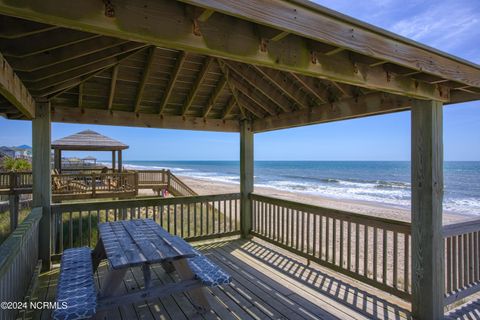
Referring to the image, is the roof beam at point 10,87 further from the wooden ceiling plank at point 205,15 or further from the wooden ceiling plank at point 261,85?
the wooden ceiling plank at point 261,85

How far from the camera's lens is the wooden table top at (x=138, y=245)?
88.4 inches

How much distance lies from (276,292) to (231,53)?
107 inches

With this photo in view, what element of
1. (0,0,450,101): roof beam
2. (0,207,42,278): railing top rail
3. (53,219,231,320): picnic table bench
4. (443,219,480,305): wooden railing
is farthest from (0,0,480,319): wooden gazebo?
(53,219,231,320): picnic table bench

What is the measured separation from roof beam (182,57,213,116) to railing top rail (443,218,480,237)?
Answer: 11.2 ft

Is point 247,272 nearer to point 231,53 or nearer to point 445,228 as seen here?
point 445,228

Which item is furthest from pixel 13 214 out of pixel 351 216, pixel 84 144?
pixel 351 216

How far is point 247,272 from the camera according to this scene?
11.9ft

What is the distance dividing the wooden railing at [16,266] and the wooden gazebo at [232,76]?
2.94 ft

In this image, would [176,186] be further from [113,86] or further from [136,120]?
[113,86]

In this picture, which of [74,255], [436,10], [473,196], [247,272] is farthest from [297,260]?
[473,196]

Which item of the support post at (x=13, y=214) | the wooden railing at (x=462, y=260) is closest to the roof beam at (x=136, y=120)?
the wooden railing at (x=462, y=260)

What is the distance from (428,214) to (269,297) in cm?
188

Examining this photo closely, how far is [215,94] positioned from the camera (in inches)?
177

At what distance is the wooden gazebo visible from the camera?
139 centimetres
